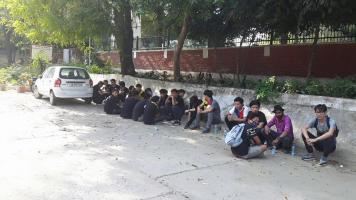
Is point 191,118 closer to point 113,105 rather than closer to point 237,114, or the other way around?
point 237,114

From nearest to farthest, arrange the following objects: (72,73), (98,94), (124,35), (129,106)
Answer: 1. (129,106)
2. (72,73)
3. (98,94)
4. (124,35)

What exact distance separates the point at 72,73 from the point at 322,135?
10.6 m

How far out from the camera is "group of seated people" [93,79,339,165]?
27.1 feet

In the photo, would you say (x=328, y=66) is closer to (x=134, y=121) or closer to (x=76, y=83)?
(x=134, y=121)

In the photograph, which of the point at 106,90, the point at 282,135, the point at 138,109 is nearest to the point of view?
the point at 282,135

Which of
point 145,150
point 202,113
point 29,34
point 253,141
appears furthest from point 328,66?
point 29,34

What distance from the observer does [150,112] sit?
12.2 metres

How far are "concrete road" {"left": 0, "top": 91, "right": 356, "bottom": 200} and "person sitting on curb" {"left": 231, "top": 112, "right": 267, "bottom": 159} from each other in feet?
0.71

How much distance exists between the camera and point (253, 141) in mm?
8516

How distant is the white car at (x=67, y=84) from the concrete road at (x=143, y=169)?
4.13 meters

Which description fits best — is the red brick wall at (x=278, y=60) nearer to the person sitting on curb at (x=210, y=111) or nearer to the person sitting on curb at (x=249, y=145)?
the person sitting on curb at (x=210, y=111)

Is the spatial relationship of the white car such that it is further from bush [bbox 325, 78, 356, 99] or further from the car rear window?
bush [bbox 325, 78, 356, 99]

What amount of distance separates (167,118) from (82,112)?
11.8 ft

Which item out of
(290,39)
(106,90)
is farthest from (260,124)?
(106,90)
